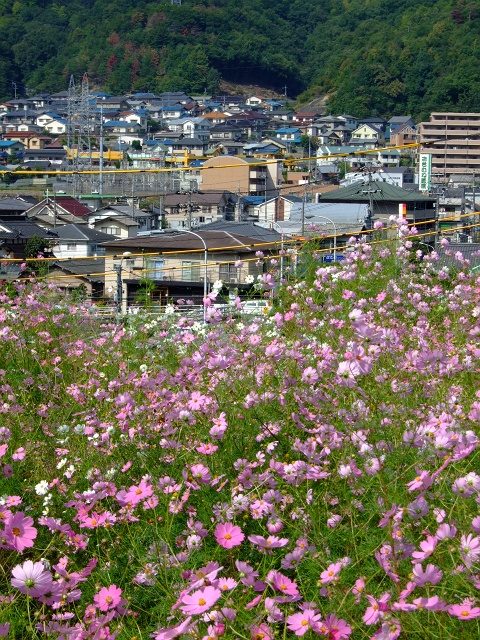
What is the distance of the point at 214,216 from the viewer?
1969 centimetres

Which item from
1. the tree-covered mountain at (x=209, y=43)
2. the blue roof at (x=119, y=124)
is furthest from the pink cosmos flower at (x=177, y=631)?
the tree-covered mountain at (x=209, y=43)

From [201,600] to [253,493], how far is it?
330 millimetres

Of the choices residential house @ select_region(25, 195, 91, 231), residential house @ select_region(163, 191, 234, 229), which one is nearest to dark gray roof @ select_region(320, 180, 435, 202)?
residential house @ select_region(25, 195, 91, 231)

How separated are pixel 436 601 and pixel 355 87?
161ft

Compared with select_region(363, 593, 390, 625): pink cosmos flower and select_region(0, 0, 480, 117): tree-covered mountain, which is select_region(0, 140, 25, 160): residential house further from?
select_region(363, 593, 390, 625): pink cosmos flower

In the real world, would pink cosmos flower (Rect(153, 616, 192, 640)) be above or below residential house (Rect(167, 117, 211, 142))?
below

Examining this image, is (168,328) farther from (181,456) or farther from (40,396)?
(181,456)

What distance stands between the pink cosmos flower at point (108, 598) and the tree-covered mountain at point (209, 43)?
4775cm

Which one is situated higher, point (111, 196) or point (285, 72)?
point (285, 72)

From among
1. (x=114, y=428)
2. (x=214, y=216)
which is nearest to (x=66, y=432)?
(x=114, y=428)

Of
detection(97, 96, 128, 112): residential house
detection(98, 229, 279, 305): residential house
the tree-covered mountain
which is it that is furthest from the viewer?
detection(97, 96, 128, 112): residential house

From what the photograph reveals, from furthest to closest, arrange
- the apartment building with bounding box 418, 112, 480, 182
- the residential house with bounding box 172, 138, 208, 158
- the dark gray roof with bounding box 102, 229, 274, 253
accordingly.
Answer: the residential house with bounding box 172, 138, 208, 158 < the apartment building with bounding box 418, 112, 480, 182 < the dark gray roof with bounding box 102, 229, 274, 253

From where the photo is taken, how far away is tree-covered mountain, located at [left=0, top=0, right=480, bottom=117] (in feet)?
162

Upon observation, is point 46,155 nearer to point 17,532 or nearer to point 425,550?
point 17,532
